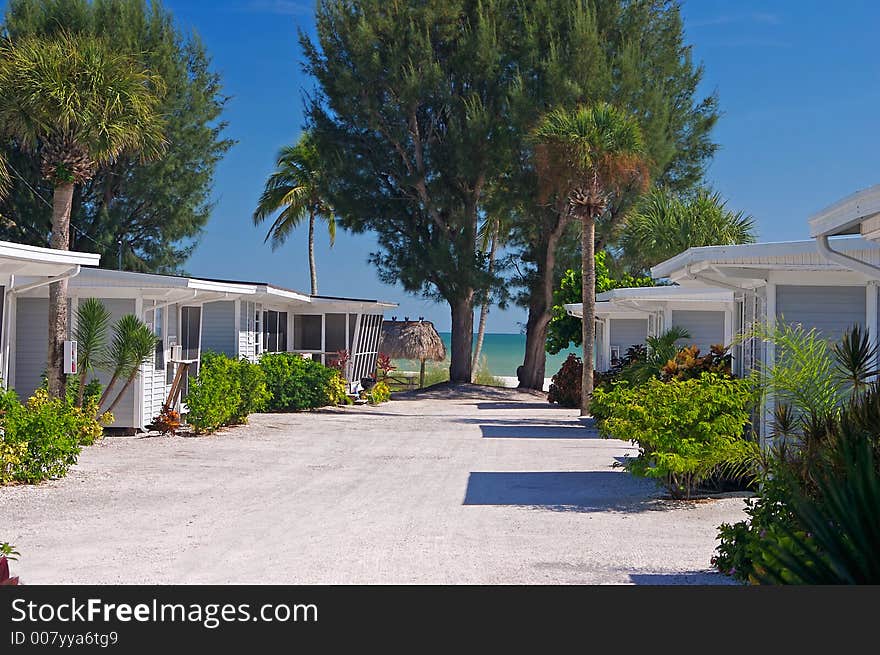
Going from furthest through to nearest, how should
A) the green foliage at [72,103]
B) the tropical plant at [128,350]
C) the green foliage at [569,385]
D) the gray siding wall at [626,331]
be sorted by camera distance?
the green foliage at [569,385] < the gray siding wall at [626,331] < the tropical plant at [128,350] < the green foliage at [72,103]

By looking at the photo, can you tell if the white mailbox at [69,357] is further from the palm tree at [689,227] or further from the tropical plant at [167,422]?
the palm tree at [689,227]

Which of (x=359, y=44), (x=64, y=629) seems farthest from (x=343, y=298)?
(x=64, y=629)

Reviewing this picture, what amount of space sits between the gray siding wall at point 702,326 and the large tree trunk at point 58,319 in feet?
35.4

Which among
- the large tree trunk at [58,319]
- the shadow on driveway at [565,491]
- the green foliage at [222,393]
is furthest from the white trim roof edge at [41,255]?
the shadow on driveway at [565,491]

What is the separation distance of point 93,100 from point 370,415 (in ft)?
38.6

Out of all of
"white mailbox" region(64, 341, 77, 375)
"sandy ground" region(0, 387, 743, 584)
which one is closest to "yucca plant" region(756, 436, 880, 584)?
"sandy ground" region(0, 387, 743, 584)

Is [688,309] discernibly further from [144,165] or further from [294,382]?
[144,165]

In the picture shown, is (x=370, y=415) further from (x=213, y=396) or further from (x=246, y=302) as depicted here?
(x=213, y=396)

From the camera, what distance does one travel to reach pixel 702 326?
1953 centimetres

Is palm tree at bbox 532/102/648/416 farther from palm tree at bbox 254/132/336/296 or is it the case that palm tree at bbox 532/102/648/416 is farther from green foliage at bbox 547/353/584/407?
palm tree at bbox 254/132/336/296

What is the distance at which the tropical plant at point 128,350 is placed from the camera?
15.9 metres

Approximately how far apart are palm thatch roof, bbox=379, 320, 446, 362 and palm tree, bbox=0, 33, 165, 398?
882 inches

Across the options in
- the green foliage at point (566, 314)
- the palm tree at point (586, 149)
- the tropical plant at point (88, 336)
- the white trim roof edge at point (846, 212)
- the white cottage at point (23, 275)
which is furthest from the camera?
the green foliage at point (566, 314)

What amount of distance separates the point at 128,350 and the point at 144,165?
63.5ft
